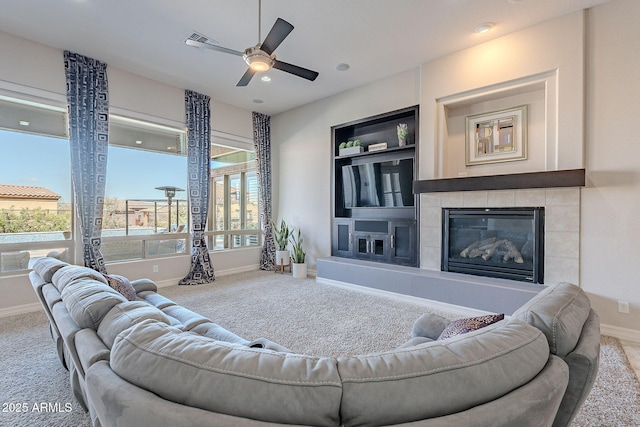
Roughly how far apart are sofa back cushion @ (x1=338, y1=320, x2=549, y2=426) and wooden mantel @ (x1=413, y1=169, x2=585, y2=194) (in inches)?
114

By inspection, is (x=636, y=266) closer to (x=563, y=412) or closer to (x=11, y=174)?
(x=563, y=412)

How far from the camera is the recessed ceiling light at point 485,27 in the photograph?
328 cm

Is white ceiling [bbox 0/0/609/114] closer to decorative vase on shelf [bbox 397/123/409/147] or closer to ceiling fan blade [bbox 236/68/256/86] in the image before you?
ceiling fan blade [bbox 236/68/256/86]

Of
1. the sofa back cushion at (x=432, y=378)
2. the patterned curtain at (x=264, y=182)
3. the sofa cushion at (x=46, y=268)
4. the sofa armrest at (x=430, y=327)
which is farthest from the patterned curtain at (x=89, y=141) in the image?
the sofa back cushion at (x=432, y=378)

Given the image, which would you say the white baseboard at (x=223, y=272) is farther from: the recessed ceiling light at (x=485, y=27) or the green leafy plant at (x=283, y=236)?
the recessed ceiling light at (x=485, y=27)

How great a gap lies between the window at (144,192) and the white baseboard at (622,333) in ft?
18.4

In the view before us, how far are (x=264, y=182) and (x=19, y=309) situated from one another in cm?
395

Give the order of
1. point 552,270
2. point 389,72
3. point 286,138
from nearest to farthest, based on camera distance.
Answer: point 552,270
point 389,72
point 286,138

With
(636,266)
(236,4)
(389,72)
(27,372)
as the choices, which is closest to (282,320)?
(27,372)

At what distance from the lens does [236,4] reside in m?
2.95

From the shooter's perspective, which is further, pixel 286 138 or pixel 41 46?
pixel 286 138

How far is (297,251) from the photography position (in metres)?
5.53

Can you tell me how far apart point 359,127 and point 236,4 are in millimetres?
2759

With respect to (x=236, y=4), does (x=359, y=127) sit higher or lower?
lower
